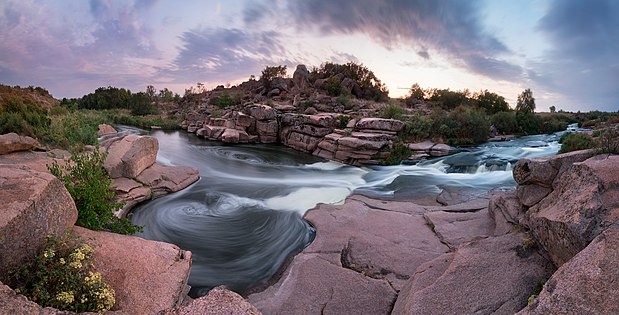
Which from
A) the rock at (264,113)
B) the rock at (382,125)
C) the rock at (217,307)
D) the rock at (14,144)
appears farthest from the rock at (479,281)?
the rock at (264,113)

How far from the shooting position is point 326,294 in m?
4.86

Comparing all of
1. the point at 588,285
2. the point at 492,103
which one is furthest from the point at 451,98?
the point at 588,285

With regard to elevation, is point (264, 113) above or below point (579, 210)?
above

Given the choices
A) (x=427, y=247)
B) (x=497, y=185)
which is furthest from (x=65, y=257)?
(x=497, y=185)

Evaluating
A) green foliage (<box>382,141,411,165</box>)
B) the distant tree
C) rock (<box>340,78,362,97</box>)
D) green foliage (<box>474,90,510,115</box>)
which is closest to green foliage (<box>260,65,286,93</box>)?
rock (<box>340,78,362,97</box>)

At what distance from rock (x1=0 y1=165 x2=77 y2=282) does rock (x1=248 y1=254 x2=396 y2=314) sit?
2726mm

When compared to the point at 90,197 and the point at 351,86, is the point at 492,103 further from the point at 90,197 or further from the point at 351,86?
the point at 90,197

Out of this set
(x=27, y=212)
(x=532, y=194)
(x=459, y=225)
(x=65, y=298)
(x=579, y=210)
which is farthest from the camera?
(x=459, y=225)

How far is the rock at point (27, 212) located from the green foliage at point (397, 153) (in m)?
14.8

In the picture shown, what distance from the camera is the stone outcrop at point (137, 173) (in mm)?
9844

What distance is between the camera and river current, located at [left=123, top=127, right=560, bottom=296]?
23.5ft

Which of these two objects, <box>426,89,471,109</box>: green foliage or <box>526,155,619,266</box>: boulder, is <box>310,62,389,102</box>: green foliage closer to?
<box>426,89,471,109</box>: green foliage

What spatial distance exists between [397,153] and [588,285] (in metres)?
15.9

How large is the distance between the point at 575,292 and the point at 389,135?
17.2 meters
